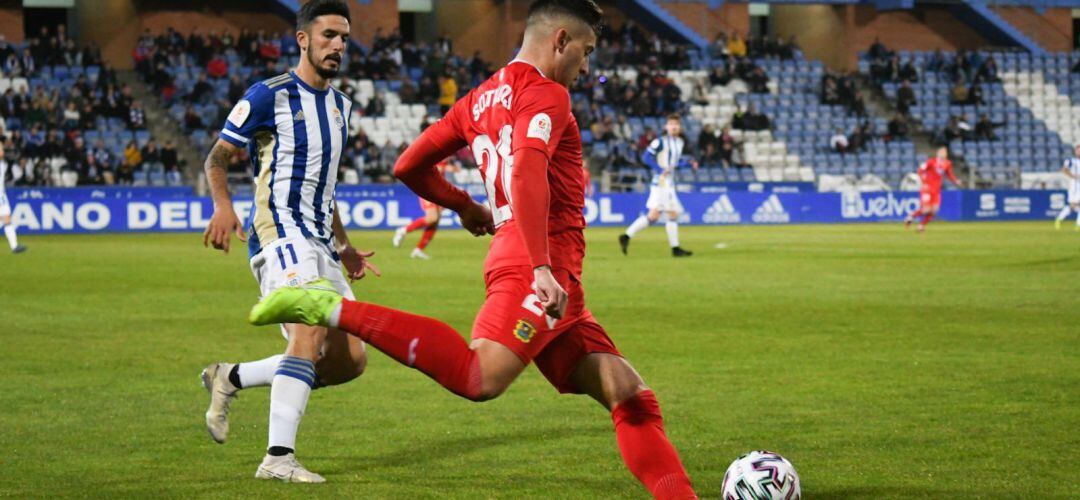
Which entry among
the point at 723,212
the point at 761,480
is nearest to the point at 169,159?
the point at 723,212

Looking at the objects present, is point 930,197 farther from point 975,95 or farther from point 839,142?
point 975,95

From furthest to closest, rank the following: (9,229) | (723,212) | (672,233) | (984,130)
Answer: (984,130) → (723,212) → (9,229) → (672,233)

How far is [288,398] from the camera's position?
5.89 m

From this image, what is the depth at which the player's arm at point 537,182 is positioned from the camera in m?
4.53

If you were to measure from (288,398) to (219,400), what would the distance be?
23.4 inches

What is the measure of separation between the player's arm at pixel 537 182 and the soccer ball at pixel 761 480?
110 centimetres

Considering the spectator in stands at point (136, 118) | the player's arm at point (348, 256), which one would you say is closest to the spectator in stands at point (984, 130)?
the spectator in stands at point (136, 118)

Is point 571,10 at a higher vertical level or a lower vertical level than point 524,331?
higher

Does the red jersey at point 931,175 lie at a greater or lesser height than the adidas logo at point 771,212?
greater

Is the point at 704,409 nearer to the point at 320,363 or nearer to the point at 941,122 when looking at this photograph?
the point at 320,363

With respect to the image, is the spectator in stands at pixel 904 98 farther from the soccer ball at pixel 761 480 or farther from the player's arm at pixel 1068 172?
Result: the soccer ball at pixel 761 480

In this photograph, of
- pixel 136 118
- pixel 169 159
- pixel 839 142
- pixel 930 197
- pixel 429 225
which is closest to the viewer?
pixel 429 225

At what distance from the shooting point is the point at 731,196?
127 ft

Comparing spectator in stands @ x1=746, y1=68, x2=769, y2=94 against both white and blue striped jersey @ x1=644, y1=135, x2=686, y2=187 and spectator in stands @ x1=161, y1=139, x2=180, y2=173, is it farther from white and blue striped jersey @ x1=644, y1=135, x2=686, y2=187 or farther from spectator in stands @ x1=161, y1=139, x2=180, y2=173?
white and blue striped jersey @ x1=644, y1=135, x2=686, y2=187
